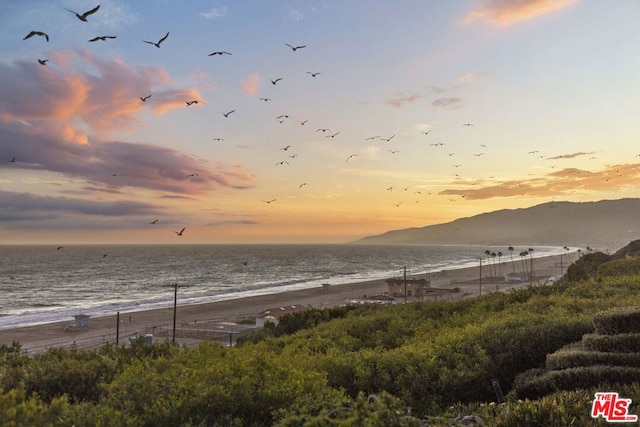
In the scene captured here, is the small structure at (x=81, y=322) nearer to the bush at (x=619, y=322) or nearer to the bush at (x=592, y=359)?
the bush at (x=592, y=359)

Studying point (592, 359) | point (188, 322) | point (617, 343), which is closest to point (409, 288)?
point (188, 322)

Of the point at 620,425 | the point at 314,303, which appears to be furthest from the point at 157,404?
the point at 314,303

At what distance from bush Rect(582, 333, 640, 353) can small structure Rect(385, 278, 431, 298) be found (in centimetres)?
7736

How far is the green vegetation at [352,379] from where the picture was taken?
16.5 feet

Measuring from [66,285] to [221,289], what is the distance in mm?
49924

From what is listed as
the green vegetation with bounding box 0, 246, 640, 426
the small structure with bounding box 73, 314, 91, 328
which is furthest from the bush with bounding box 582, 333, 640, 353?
the small structure with bounding box 73, 314, 91, 328

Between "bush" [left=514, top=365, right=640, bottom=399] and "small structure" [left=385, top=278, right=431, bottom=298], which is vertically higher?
"bush" [left=514, top=365, right=640, bottom=399]

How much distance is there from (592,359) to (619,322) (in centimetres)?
170

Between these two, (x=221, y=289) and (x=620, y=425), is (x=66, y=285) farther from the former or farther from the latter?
(x=620, y=425)

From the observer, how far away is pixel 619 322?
9625 mm

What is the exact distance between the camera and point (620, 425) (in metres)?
4.93

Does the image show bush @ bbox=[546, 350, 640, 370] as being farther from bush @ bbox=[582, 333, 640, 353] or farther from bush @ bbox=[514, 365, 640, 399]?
bush @ bbox=[514, 365, 640, 399]

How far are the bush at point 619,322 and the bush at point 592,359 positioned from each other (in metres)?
1.06

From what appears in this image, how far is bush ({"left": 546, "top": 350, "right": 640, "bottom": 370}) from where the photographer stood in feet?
27.7
